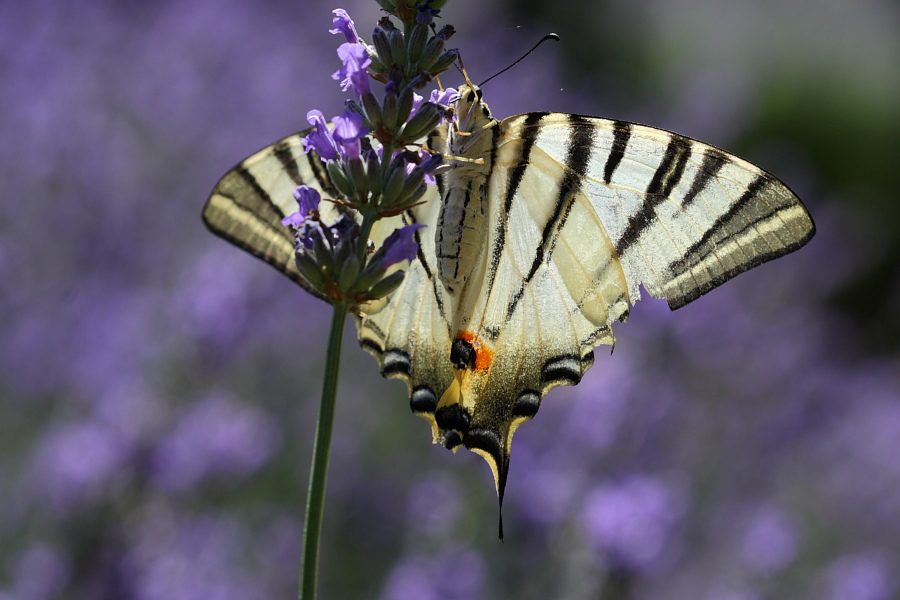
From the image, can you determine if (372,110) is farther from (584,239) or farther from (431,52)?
(584,239)

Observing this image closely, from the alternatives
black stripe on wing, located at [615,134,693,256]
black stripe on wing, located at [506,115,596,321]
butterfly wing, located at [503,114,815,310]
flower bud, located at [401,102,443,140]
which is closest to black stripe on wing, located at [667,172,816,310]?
butterfly wing, located at [503,114,815,310]

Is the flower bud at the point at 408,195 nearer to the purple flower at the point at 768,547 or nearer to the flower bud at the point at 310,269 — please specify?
the flower bud at the point at 310,269

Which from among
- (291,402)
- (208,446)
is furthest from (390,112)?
(291,402)

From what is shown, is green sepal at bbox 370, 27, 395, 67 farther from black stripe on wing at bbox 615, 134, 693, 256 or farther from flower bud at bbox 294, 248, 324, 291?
black stripe on wing at bbox 615, 134, 693, 256

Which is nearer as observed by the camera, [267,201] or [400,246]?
[400,246]

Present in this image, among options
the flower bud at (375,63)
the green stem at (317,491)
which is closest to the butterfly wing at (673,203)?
the flower bud at (375,63)

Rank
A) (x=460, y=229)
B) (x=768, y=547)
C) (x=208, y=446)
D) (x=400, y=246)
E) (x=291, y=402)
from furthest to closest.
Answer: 1. (x=291, y=402)
2. (x=768, y=547)
3. (x=208, y=446)
4. (x=460, y=229)
5. (x=400, y=246)

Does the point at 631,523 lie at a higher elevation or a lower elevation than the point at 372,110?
lower
